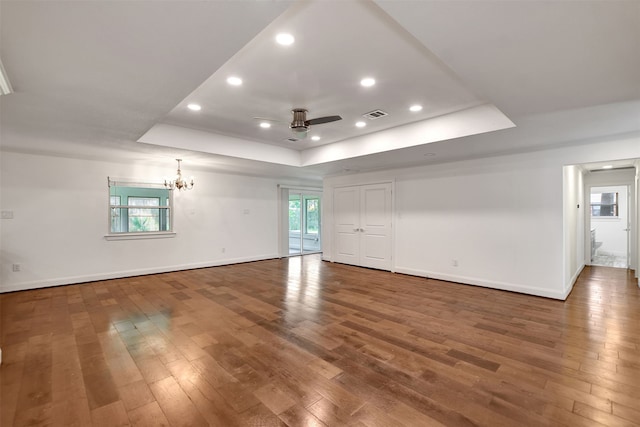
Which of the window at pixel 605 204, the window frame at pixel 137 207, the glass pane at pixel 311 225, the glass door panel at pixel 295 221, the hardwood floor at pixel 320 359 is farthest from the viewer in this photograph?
the glass pane at pixel 311 225

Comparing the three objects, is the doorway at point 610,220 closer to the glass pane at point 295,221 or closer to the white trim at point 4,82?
the glass pane at point 295,221

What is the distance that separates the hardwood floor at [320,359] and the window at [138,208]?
5.88 feet

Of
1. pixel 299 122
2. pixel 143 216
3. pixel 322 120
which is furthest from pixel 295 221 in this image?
pixel 322 120

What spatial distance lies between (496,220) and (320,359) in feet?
14.0

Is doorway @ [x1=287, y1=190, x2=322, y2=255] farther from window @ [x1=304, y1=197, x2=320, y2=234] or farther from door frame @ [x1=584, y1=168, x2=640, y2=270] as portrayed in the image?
door frame @ [x1=584, y1=168, x2=640, y2=270]

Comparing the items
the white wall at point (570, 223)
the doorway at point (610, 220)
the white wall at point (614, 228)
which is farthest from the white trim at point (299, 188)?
the white wall at point (614, 228)

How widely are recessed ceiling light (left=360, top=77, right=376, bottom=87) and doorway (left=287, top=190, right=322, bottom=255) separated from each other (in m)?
6.84

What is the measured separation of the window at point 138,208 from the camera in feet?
20.4

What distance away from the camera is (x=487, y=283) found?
212 inches

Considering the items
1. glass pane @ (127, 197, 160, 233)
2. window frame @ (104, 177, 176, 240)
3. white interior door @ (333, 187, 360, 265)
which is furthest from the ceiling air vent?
glass pane @ (127, 197, 160, 233)

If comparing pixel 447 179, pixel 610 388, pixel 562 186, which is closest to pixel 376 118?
pixel 447 179

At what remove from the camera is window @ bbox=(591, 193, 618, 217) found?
957cm

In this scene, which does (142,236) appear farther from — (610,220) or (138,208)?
(610,220)

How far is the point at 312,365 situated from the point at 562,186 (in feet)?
15.5
